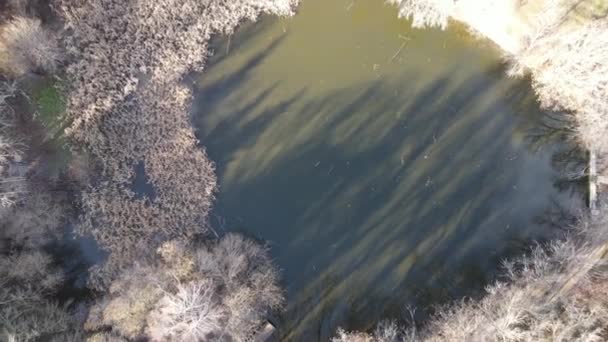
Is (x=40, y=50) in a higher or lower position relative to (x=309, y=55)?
higher

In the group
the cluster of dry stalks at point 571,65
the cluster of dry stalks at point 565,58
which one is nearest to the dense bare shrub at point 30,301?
the cluster of dry stalks at point 565,58


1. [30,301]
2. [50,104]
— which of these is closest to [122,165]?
[50,104]

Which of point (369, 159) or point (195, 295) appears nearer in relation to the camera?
point (195, 295)

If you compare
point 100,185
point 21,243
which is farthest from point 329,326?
point 21,243

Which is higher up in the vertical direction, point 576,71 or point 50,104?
point 50,104

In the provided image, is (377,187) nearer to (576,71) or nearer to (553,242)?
(553,242)

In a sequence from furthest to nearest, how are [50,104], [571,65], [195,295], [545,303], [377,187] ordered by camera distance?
[50,104] → [377,187] → [571,65] → [545,303] → [195,295]

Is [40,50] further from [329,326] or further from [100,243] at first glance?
[329,326]
